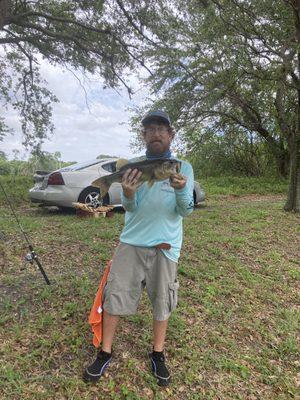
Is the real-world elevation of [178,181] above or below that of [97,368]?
above

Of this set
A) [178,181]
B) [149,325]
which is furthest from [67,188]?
[178,181]

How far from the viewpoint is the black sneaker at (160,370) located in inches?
128

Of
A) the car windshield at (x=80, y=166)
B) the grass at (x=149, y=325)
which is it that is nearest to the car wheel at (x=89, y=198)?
the car windshield at (x=80, y=166)

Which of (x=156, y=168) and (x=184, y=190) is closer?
(x=156, y=168)

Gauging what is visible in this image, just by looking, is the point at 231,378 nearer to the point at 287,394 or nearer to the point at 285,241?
the point at 287,394

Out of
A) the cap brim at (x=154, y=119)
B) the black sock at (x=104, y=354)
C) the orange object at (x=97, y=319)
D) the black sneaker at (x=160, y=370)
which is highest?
the cap brim at (x=154, y=119)

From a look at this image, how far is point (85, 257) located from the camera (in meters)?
5.50

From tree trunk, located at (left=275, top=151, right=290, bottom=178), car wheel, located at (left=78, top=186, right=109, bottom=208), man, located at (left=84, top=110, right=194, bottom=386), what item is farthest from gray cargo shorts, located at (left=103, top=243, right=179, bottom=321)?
tree trunk, located at (left=275, top=151, right=290, bottom=178)

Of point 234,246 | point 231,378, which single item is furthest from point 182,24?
point 231,378

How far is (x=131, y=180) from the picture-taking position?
2779 millimetres

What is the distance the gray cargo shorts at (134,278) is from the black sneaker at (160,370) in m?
0.51

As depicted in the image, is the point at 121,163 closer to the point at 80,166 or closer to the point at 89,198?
the point at 89,198

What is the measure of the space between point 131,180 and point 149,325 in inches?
75.5

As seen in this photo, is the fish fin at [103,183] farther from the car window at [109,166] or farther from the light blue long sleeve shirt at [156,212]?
the car window at [109,166]
